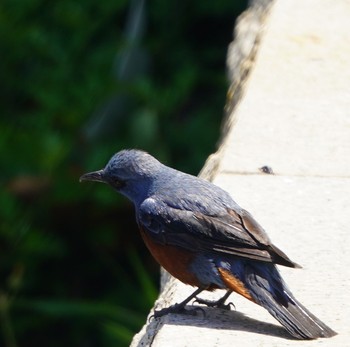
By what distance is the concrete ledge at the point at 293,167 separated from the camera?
425 centimetres

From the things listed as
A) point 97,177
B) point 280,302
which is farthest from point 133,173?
point 280,302

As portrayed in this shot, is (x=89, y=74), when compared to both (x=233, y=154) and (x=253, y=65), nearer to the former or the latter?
(x=253, y=65)

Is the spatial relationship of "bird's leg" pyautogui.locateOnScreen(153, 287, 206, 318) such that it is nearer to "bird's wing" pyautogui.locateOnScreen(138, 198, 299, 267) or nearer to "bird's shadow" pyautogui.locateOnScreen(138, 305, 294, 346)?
"bird's shadow" pyautogui.locateOnScreen(138, 305, 294, 346)

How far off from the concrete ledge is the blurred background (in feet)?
3.38

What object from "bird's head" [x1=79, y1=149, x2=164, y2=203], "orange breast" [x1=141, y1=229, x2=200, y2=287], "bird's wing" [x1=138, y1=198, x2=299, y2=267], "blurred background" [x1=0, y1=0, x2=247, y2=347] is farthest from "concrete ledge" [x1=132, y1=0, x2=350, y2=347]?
"blurred background" [x1=0, y1=0, x2=247, y2=347]

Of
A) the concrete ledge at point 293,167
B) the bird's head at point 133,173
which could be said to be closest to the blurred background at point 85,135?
the concrete ledge at point 293,167

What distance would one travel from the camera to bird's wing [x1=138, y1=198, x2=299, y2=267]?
4.20 metres

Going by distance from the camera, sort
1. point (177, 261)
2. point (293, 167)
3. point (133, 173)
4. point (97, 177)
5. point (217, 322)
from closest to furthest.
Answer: point (217, 322), point (177, 261), point (133, 173), point (97, 177), point (293, 167)

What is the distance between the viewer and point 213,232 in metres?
4.28

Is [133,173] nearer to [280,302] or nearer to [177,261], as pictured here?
[177,261]

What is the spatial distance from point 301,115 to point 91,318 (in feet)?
5.96

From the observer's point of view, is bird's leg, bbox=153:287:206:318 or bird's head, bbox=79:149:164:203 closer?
Result: bird's leg, bbox=153:287:206:318

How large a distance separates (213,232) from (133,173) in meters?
0.53

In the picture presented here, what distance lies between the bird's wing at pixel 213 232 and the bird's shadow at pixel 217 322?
0.73 ft
